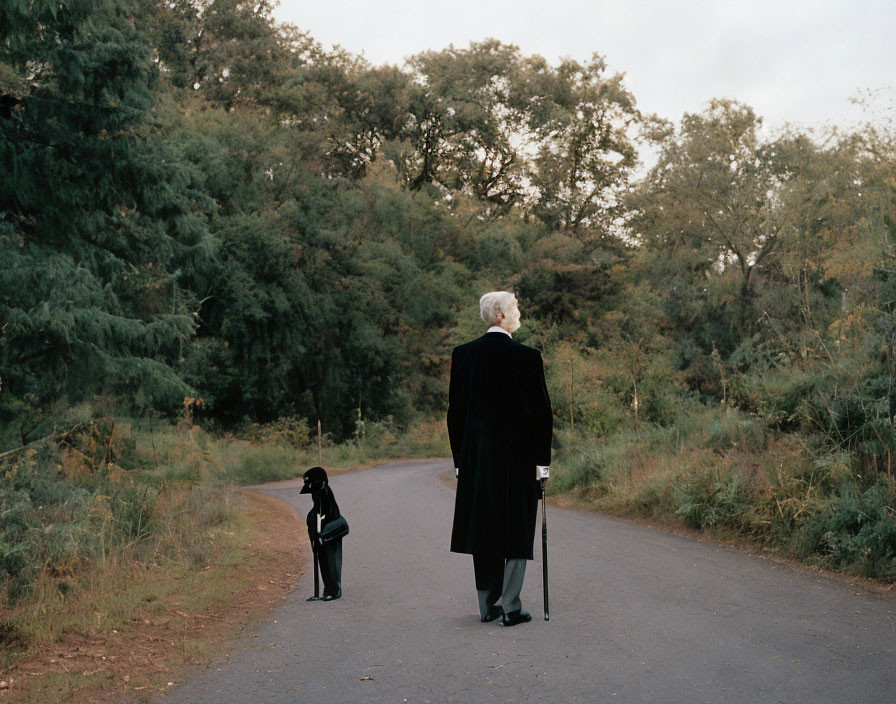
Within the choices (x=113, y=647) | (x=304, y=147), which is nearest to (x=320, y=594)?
(x=113, y=647)

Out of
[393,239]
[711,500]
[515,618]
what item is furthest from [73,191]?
[393,239]

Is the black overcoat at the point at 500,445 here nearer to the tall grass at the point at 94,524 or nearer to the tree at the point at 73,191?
the tall grass at the point at 94,524

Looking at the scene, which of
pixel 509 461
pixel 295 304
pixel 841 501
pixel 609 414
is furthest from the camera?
pixel 295 304

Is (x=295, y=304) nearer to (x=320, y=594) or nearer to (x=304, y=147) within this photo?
(x=304, y=147)

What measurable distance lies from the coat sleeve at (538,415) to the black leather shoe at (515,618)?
113cm

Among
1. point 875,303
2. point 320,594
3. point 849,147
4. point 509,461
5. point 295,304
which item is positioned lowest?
point 320,594

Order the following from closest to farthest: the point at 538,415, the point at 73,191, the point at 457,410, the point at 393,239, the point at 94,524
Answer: the point at 538,415 → the point at 457,410 → the point at 94,524 → the point at 73,191 → the point at 393,239

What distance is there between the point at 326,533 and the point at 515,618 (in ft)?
6.56

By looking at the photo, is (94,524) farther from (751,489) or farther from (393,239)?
(393,239)

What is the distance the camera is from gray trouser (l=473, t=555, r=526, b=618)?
21.7ft

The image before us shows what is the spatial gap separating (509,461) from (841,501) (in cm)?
435

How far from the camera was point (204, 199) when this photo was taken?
19672 millimetres

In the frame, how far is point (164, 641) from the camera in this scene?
6.52 m

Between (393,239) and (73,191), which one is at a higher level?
(393,239)
